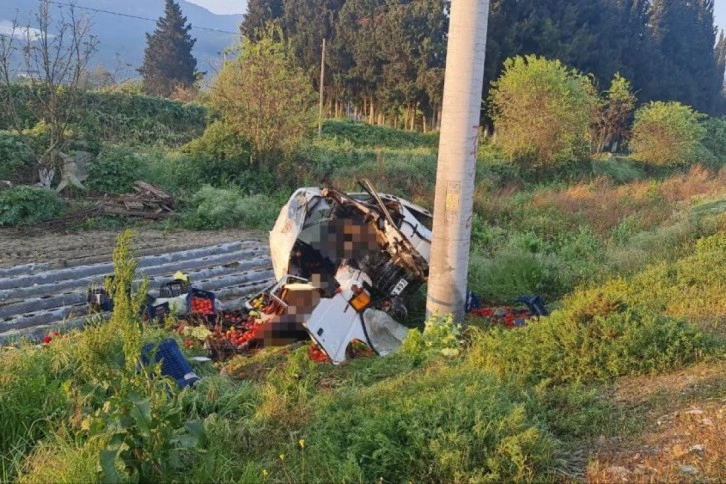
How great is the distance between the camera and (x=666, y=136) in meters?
31.4

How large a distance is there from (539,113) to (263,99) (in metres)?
13.2

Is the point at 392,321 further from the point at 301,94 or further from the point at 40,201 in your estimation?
the point at 301,94

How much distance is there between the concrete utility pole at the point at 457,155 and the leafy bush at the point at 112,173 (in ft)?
33.5

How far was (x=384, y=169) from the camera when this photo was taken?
18141 millimetres

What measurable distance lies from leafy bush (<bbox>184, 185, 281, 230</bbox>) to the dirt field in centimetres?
45

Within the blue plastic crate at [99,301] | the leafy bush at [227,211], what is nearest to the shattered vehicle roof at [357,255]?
the blue plastic crate at [99,301]

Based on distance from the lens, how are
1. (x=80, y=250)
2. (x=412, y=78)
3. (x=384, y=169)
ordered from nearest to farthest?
(x=80, y=250) → (x=384, y=169) → (x=412, y=78)

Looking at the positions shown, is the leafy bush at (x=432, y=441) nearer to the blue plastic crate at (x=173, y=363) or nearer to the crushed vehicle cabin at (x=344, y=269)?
the blue plastic crate at (x=173, y=363)

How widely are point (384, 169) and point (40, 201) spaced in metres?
9.65

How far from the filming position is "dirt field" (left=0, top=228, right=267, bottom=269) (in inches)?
384

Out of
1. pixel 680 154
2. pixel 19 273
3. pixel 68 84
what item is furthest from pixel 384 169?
pixel 680 154

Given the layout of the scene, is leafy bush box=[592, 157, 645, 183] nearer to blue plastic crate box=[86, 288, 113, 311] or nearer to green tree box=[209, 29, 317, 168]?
green tree box=[209, 29, 317, 168]

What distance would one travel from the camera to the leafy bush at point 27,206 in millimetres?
11758

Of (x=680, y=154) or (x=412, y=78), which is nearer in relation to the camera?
Answer: (x=680, y=154)
